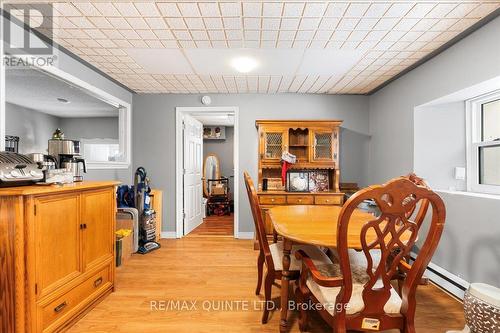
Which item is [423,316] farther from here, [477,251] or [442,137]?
[442,137]

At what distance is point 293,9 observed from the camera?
1.86 meters

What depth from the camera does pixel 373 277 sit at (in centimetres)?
120

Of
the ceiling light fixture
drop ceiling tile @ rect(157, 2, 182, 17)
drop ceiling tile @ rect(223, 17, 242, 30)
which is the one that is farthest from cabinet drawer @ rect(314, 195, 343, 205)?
drop ceiling tile @ rect(157, 2, 182, 17)

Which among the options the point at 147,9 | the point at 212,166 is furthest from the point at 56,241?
the point at 212,166

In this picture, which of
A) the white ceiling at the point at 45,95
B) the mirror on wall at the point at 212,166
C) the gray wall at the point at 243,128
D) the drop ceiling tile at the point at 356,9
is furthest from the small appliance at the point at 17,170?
the mirror on wall at the point at 212,166

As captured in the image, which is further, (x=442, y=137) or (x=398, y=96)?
(x=398, y=96)

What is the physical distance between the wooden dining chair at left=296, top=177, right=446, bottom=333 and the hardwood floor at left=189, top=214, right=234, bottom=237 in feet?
10.1

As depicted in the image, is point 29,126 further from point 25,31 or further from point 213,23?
point 213,23

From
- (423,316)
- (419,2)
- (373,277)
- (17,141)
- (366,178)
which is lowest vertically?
(423,316)

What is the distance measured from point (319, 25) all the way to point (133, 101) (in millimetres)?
3134

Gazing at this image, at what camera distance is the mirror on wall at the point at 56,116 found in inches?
78.5

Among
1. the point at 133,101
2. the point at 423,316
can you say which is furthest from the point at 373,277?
the point at 133,101

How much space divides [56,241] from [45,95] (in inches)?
55.6

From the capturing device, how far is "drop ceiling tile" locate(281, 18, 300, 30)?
1989 millimetres
